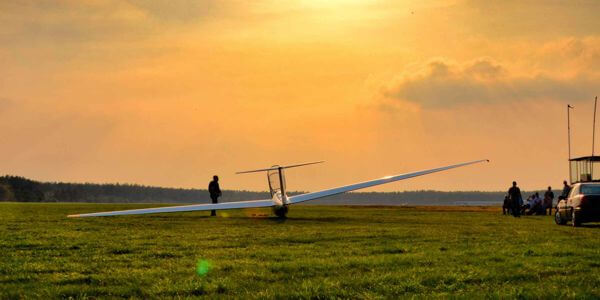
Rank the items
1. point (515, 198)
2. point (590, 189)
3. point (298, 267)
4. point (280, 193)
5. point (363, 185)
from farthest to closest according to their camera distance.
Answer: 1. point (515, 198)
2. point (280, 193)
3. point (363, 185)
4. point (590, 189)
5. point (298, 267)

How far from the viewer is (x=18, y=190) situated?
597ft

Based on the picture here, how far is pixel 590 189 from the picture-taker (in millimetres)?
30250

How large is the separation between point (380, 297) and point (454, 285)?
161 cm

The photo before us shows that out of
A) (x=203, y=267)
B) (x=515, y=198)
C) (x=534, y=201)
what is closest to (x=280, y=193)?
(x=515, y=198)

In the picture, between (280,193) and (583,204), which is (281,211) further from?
(583,204)

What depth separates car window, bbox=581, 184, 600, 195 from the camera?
2994 centimetres

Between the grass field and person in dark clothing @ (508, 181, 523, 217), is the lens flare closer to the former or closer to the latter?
the grass field

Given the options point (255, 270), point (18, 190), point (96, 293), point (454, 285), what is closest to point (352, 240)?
point (255, 270)

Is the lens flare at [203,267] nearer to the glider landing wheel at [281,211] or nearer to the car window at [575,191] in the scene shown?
the glider landing wheel at [281,211]

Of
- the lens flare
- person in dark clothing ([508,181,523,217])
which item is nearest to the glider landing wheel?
person in dark clothing ([508,181,523,217])

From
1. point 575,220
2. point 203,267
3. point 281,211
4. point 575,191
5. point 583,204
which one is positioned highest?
point 575,191

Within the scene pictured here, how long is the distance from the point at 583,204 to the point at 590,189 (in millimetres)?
1093

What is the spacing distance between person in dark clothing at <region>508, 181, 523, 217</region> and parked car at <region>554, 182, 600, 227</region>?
39.4ft

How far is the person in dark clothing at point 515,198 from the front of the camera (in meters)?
43.7
